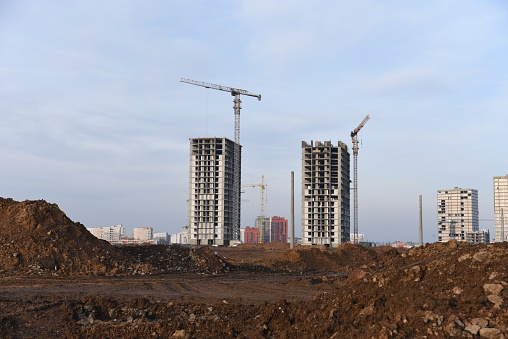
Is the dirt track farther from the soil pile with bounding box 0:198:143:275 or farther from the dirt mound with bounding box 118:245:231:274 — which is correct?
the dirt mound with bounding box 118:245:231:274

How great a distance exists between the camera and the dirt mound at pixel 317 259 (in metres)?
53.7

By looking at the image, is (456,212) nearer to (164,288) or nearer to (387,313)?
(164,288)

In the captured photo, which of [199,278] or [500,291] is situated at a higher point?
[500,291]

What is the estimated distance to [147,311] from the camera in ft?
59.2

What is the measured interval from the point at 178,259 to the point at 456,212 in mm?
174976

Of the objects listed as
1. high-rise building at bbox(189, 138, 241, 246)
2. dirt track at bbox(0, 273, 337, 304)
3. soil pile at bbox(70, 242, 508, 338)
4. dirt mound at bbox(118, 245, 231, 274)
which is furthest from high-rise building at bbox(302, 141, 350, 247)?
soil pile at bbox(70, 242, 508, 338)

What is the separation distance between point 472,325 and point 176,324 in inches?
329

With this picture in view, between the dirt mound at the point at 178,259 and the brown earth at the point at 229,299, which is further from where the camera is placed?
the dirt mound at the point at 178,259

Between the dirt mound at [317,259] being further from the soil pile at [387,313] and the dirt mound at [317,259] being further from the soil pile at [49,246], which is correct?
the soil pile at [387,313]

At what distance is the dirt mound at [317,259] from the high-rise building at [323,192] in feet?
111

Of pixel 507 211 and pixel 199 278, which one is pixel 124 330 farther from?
pixel 507 211

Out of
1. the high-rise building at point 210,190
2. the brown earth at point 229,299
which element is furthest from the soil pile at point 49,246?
the high-rise building at point 210,190

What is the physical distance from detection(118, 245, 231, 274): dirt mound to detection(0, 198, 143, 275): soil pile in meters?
2.63

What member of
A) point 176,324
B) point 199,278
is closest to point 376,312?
point 176,324
